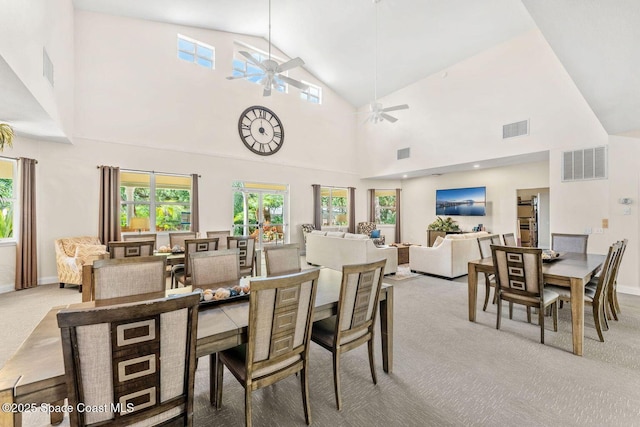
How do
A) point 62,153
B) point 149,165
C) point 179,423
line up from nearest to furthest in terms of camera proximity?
point 179,423 → point 62,153 → point 149,165

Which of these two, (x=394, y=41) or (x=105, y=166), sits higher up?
(x=394, y=41)

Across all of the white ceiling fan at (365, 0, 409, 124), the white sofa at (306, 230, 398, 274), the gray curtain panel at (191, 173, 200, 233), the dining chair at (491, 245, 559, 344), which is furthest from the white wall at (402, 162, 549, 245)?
the gray curtain panel at (191, 173, 200, 233)

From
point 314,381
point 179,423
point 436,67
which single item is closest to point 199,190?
point 314,381

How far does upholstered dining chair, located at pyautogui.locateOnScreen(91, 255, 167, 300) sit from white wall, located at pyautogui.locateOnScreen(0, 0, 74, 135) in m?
2.28

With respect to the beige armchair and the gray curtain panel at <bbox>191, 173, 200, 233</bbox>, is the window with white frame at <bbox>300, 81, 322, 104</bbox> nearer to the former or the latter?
the gray curtain panel at <bbox>191, 173, 200, 233</bbox>

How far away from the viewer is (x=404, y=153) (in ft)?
27.6

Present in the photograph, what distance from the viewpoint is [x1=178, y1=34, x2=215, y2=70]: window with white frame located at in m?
6.90

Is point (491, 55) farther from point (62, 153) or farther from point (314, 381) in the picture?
point (62, 153)

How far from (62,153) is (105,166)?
0.70 meters

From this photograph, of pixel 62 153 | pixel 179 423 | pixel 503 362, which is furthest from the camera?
pixel 62 153

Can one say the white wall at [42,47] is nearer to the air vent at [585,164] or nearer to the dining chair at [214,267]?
the dining chair at [214,267]

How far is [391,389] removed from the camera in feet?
7.18

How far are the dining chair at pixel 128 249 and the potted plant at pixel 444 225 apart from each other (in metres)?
7.86

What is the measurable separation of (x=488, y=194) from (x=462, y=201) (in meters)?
0.70
